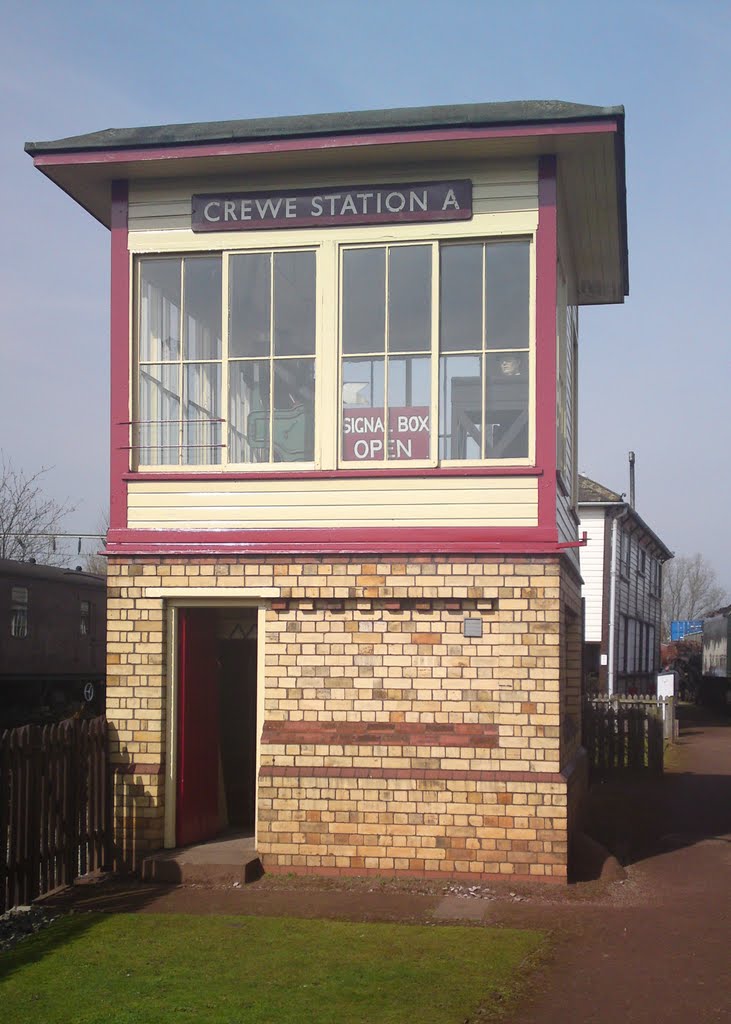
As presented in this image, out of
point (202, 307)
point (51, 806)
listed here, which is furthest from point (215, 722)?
point (202, 307)

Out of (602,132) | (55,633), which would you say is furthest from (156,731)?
(55,633)

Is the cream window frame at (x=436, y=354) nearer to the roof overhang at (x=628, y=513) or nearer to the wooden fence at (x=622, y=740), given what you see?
the wooden fence at (x=622, y=740)

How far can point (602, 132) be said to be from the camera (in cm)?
973

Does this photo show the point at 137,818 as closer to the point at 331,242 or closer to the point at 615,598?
the point at 331,242

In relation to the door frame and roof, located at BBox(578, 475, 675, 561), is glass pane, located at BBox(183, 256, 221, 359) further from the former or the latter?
roof, located at BBox(578, 475, 675, 561)

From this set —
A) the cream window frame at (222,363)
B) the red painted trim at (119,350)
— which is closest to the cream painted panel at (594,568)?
the cream window frame at (222,363)

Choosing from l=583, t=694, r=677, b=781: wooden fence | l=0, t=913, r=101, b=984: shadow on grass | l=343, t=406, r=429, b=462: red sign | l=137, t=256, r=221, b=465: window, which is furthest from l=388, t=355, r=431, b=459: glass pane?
l=583, t=694, r=677, b=781: wooden fence

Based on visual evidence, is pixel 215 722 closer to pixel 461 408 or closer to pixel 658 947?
pixel 461 408

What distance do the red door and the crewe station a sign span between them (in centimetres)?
354

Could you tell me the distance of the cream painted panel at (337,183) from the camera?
1033cm

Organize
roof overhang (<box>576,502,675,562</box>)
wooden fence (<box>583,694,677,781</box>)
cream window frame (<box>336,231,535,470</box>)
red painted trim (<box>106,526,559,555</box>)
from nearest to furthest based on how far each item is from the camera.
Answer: red painted trim (<box>106,526,559,555</box>), cream window frame (<box>336,231,535,470</box>), wooden fence (<box>583,694,677,781</box>), roof overhang (<box>576,502,675,562</box>)

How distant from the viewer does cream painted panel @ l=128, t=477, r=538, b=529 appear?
33.3 ft

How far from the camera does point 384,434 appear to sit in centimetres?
1049

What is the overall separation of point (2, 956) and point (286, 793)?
297 cm
